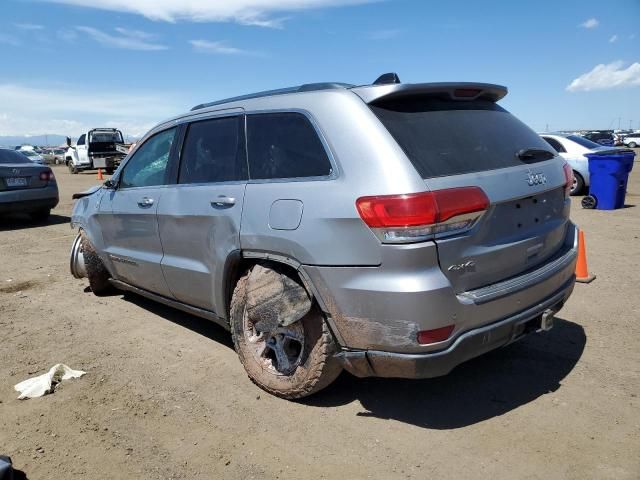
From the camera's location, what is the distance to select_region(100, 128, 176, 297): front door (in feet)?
14.2

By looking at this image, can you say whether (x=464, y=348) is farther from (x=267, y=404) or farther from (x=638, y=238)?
(x=638, y=238)

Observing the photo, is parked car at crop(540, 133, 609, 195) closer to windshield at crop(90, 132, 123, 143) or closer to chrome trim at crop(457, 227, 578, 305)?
chrome trim at crop(457, 227, 578, 305)

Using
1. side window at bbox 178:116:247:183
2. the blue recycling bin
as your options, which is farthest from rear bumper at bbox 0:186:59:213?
the blue recycling bin

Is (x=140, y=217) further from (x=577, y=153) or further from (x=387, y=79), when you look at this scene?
(x=577, y=153)

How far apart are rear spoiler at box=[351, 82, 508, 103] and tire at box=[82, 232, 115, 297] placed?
12.0 feet

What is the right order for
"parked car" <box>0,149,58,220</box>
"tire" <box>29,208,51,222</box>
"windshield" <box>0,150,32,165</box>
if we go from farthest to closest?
"tire" <box>29,208,51,222</box>
"windshield" <box>0,150,32,165</box>
"parked car" <box>0,149,58,220</box>

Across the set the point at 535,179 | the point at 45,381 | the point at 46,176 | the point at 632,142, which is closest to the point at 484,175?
the point at 535,179

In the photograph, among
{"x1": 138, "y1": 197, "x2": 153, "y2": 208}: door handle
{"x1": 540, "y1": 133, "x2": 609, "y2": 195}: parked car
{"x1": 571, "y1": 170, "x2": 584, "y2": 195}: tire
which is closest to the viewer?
{"x1": 138, "y1": 197, "x2": 153, "y2": 208}: door handle

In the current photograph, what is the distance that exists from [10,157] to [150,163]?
27.7 feet

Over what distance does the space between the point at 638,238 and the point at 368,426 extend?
6581 millimetres

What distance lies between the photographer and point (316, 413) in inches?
128

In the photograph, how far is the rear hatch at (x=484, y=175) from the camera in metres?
2.73

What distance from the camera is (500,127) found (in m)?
3.36

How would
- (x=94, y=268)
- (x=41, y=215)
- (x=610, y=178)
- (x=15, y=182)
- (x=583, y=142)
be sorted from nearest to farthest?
(x=94, y=268) < (x=15, y=182) < (x=610, y=178) < (x=41, y=215) < (x=583, y=142)
